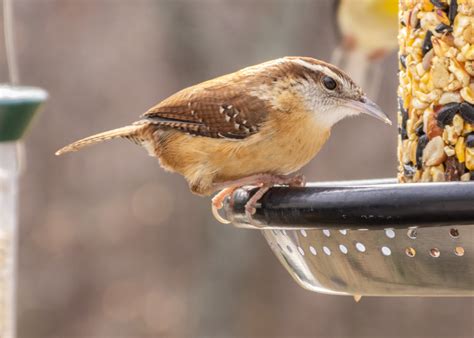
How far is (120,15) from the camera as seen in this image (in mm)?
12016

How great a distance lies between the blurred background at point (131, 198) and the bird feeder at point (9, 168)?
660 centimetres

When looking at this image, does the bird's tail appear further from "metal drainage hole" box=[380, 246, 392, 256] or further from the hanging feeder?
"metal drainage hole" box=[380, 246, 392, 256]

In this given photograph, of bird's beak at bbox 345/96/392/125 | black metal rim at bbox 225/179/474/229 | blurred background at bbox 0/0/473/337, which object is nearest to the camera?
black metal rim at bbox 225/179/474/229

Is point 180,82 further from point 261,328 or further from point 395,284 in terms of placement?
point 395,284

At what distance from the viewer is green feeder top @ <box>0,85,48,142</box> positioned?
3.57 m

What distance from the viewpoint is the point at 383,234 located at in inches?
102

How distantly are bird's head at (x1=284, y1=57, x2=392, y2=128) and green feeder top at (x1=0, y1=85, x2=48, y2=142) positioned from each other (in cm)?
92

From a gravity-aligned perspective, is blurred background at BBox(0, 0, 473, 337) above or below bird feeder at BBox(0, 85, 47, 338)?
below

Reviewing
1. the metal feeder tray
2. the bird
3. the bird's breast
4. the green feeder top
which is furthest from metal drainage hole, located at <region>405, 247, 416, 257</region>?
the green feeder top

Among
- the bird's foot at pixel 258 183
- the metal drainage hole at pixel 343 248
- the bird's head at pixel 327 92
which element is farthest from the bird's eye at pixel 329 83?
the metal drainage hole at pixel 343 248

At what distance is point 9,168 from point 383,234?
1832 mm

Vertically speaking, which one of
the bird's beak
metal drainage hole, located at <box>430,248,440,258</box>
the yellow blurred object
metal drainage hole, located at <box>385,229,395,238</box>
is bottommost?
the yellow blurred object

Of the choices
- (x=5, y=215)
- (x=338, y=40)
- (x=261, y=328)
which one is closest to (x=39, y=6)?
(x=261, y=328)

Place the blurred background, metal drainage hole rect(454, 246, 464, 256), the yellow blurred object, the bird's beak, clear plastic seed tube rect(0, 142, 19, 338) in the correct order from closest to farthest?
metal drainage hole rect(454, 246, 464, 256) → the bird's beak → clear plastic seed tube rect(0, 142, 19, 338) → the yellow blurred object → the blurred background
